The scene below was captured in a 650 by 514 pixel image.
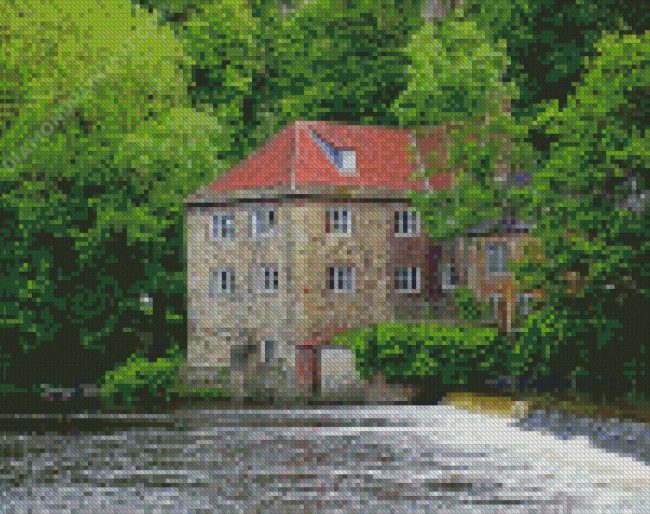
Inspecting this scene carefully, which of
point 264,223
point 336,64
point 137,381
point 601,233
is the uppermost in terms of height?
point 336,64

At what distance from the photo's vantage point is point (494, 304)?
9956 centimetres

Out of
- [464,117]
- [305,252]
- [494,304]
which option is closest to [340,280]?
[305,252]

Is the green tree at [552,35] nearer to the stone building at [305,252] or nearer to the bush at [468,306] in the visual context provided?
the stone building at [305,252]

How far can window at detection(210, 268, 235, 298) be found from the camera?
101500mm

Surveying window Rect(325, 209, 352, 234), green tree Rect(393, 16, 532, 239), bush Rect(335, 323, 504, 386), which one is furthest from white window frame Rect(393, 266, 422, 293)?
bush Rect(335, 323, 504, 386)

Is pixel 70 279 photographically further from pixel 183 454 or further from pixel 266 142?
pixel 183 454

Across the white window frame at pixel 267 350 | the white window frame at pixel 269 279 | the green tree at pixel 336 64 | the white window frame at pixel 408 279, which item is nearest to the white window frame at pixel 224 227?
the white window frame at pixel 269 279

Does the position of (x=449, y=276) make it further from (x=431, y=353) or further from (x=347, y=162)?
(x=431, y=353)

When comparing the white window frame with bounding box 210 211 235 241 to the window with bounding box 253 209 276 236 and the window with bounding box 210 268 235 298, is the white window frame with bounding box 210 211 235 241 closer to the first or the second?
the window with bounding box 253 209 276 236

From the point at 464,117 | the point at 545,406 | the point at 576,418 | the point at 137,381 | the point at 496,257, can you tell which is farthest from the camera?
the point at 464,117

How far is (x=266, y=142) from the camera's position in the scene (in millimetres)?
105250

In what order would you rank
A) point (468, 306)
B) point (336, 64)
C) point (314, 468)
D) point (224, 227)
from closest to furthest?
point (314, 468) → point (468, 306) → point (224, 227) → point (336, 64)

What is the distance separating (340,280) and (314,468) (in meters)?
39.0

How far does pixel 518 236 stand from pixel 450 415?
54.7 ft
